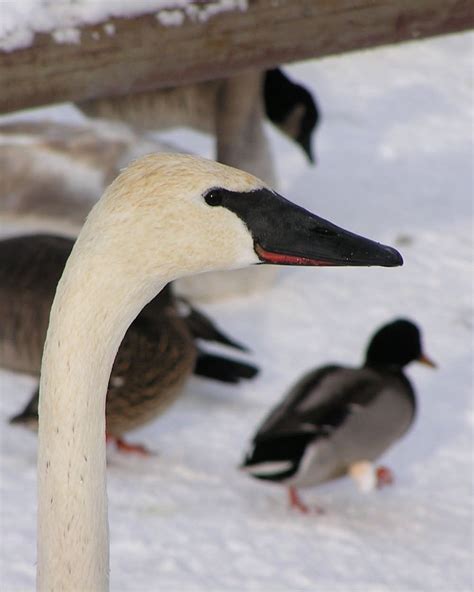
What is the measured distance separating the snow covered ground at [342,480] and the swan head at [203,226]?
5.24 feet

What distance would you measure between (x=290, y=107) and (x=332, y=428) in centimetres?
174

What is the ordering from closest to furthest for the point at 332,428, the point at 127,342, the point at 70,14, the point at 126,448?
the point at 70,14 < the point at 332,428 < the point at 127,342 < the point at 126,448

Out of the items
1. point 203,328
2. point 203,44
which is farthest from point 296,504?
point 203,44

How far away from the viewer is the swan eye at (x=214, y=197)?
178cm

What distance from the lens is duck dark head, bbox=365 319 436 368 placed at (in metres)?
3.87

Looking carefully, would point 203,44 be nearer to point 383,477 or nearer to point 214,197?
point 214,197

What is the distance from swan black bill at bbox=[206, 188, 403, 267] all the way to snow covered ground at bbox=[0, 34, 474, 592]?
5.26ft

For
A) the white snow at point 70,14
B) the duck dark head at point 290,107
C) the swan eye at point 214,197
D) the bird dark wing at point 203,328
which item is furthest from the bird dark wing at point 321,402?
the swan eye at point 214,197

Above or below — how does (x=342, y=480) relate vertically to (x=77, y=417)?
below

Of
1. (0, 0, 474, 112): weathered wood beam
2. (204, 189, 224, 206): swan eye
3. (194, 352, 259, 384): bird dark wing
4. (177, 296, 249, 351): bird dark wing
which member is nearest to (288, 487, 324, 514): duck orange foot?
(194, 352, 259, 384): bird dark wing

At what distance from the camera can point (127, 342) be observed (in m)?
3.75

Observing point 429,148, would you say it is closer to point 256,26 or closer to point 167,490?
point 167,490

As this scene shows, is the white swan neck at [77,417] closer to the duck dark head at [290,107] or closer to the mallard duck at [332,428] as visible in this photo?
the mallard duck at [332,428]

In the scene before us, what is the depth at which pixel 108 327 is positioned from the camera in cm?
176
